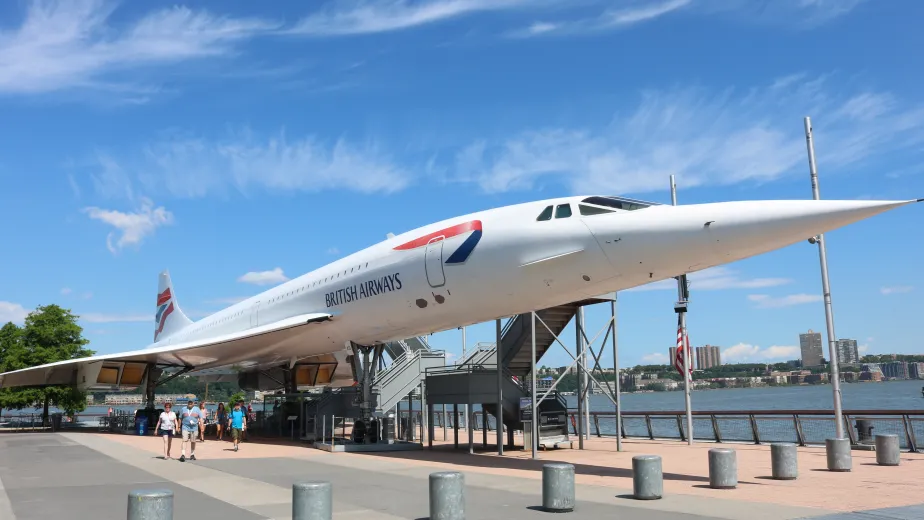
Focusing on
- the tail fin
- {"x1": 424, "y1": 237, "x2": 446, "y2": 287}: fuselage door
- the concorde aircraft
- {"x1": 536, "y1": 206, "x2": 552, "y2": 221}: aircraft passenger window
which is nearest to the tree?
the tail fin

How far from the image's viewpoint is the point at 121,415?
99.1ft

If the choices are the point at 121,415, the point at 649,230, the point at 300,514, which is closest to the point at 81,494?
the point at 300,514

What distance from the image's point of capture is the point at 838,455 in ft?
39.2

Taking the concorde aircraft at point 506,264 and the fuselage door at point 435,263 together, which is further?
the fuselage door at point 435,263

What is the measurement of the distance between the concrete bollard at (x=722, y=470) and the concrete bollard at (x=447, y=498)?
14.2ft

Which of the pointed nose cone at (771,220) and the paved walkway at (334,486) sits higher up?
the pointed nose cone at (771,220)

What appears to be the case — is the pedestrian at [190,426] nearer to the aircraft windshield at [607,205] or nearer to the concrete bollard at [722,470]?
the aircraft windshield at [607,205]

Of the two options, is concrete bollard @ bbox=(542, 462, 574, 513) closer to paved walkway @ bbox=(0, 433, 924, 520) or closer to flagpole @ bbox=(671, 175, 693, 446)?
paved walkway @ bbox=(0, 433, 924, 520)

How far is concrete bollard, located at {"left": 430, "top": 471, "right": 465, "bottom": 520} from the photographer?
724 cm

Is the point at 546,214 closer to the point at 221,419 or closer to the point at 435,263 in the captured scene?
the point at 435,263

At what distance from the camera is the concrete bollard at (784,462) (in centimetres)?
1080

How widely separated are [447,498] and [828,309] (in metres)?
11.5

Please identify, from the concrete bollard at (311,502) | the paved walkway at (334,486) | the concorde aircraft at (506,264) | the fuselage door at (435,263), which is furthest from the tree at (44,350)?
the concrete bollard at (311,502)

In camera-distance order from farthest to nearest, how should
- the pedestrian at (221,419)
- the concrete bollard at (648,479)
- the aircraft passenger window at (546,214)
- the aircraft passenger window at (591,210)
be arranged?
1. the pedestrian at (221,419)
2. the aircraft passenger window at (546,214)
3. the aircraft passenger window at (591,210)
4. the concrete bollard at (648,479)
